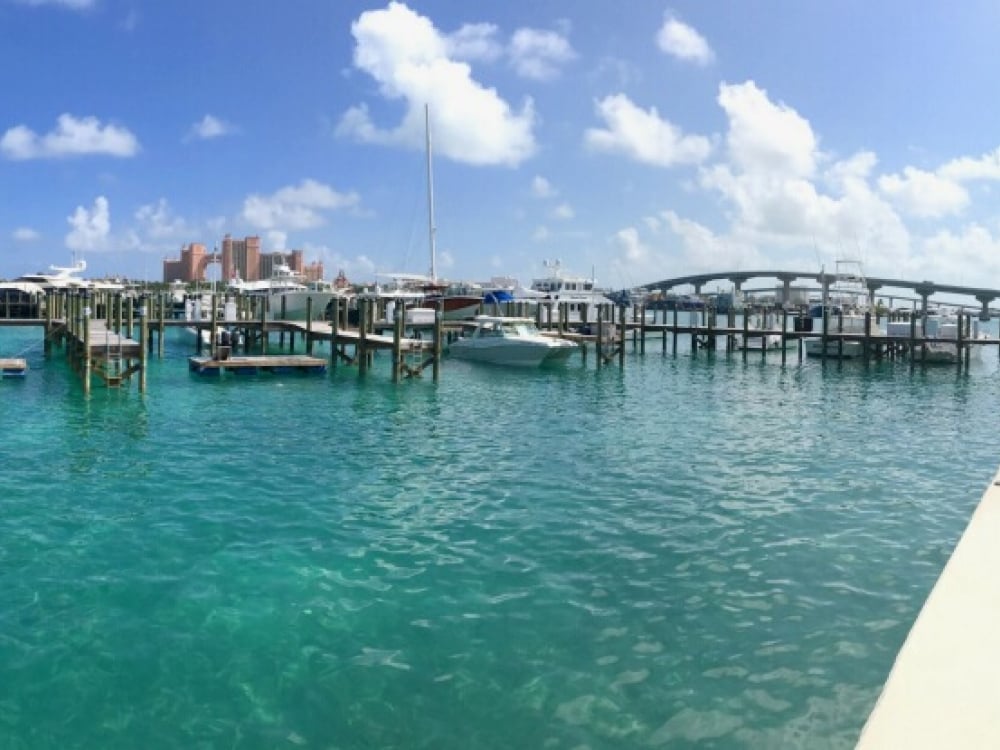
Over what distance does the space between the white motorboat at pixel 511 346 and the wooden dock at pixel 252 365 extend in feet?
37.8

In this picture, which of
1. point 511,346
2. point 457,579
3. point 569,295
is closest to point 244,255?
point 569,295

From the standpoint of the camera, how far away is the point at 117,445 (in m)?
23.6

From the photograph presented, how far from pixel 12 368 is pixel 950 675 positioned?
40629mm

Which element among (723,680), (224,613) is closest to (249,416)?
(224,613)

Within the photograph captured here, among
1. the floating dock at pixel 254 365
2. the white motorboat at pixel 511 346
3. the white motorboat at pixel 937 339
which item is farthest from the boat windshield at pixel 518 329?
the white motorboat at pixel 937 339

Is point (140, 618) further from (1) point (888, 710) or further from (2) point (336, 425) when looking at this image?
(2) point (336, 425)

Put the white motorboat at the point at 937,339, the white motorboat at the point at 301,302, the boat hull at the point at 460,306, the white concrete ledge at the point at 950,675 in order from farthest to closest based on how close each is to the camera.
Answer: the boat hull at the point at 460,306 < the white motorboat at the point at 301,302 < the white motorboat at the point at 937,339 < the white concrete ledge at the point at 950,675

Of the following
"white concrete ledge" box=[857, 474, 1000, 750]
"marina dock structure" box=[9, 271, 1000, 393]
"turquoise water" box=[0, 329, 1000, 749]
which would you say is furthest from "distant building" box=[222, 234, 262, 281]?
"white concrete ledge" box=[857, 474, 1000, 750]

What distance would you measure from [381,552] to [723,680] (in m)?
6.56

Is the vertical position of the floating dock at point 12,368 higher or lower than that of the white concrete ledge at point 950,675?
higher

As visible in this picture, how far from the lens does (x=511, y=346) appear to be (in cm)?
5169

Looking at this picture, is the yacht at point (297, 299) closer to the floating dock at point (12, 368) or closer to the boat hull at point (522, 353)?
A: the boat hull at point (522, 353)

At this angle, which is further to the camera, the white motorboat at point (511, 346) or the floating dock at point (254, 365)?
the white motorboat at point (511, 346)

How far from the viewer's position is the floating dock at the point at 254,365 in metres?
41.9
